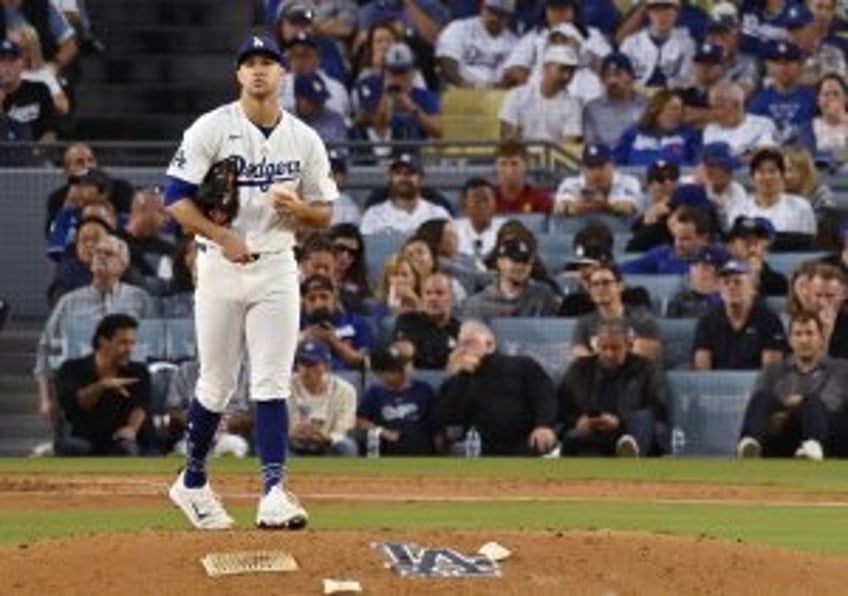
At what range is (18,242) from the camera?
18922mm

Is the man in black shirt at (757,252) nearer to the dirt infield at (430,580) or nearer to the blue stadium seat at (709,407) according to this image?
the blue stadium seat at (709,407)

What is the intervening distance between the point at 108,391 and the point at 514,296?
8.49ft

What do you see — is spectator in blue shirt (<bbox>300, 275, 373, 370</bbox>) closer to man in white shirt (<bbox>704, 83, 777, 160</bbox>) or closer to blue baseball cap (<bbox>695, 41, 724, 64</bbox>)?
man in white shirt (<bbox>704, 83, 777, 160</bbox>)

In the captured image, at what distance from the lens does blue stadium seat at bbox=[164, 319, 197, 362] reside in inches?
652

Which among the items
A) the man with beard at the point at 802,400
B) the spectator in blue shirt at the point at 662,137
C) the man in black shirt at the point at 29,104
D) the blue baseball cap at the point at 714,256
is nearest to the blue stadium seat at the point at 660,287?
the blue baseball cap at the point at 714,256

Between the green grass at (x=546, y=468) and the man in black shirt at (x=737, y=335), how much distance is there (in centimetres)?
69

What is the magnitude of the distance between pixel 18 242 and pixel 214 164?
9044mm

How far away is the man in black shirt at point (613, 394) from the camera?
50.9 ft

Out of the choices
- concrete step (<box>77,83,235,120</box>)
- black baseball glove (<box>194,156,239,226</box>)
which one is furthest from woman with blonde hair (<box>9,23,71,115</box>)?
black baseball glove (<box>194,156,239,226</box>)

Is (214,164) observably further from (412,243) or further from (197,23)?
(197,23)

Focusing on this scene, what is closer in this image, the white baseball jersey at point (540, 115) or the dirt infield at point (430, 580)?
the dirt infield at point (430, 580)

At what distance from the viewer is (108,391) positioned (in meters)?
15.9

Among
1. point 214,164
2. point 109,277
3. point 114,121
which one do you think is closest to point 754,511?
point 214,164

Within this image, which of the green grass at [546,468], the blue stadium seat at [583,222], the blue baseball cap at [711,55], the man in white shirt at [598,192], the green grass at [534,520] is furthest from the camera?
the blue baseball cap at [711,55]
